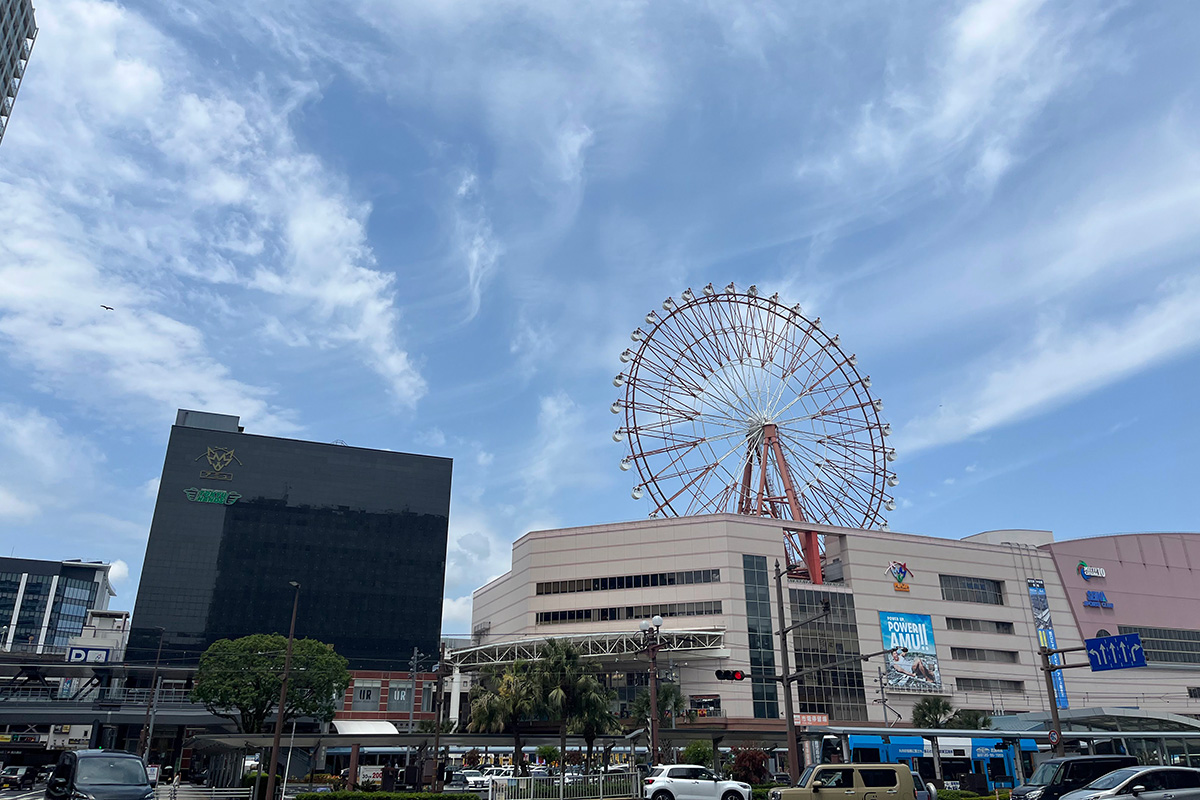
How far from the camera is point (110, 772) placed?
18.1 meters

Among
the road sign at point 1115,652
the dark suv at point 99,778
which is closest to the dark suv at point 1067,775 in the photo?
the road sign at point 1115,652

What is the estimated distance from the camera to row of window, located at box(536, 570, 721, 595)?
2936 inches

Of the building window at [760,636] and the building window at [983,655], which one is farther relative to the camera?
the building window at [983,655]

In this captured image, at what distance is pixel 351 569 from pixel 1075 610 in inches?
3637

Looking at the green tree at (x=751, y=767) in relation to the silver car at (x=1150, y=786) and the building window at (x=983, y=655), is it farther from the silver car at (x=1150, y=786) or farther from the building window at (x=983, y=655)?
the building window at (x=983, y=655)

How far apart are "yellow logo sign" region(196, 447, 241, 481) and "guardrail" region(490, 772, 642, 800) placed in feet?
330

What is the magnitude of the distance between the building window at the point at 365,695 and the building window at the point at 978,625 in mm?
63953

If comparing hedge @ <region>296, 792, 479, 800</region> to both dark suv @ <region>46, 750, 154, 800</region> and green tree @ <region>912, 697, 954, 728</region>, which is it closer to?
dark suv @ <region>46, 750, 154, 800</region>

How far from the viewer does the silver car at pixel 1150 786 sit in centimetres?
1836

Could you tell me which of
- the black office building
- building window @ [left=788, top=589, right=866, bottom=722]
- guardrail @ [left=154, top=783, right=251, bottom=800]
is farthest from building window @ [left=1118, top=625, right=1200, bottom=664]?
the black office building

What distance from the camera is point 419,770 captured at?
47875 millimetres

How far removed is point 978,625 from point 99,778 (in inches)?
3183

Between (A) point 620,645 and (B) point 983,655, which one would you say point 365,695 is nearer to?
(A) point 620,645

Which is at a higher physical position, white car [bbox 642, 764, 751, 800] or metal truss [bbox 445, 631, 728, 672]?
metal truss [bbox 445, 631, 728, 672]
